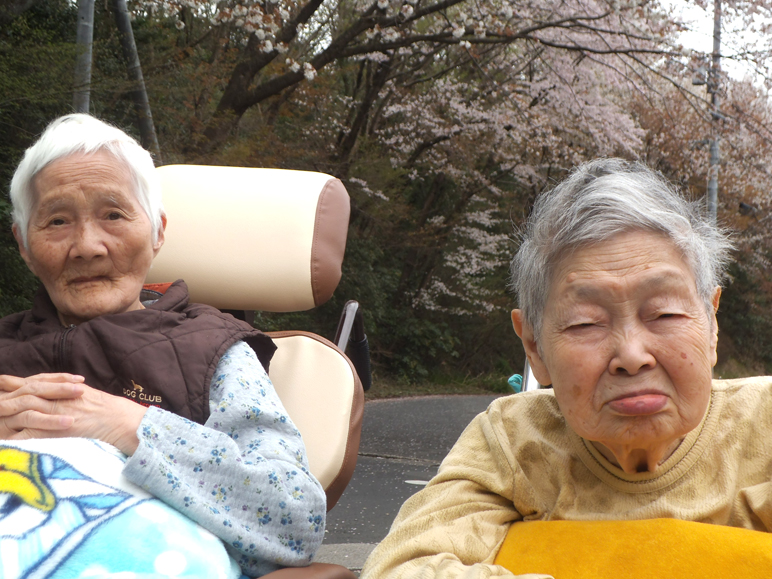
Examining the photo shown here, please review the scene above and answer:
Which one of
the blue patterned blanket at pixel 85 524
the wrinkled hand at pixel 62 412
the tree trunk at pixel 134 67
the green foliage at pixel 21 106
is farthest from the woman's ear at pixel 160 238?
the tree trunk at pixel 134 67

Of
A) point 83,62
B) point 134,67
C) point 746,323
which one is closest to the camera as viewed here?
point 83,62

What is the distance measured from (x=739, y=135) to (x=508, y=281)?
832 cm

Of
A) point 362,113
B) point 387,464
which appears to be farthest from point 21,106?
point 362,113

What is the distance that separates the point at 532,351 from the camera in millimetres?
1288

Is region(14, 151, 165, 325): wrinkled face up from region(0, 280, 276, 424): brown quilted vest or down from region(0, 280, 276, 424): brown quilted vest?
up

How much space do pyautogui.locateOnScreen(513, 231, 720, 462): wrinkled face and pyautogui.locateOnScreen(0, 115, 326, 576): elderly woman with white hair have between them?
0.56m

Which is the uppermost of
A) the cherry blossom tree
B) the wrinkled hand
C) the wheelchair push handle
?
the cherry blossom tree

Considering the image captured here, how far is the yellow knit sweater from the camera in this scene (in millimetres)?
1117

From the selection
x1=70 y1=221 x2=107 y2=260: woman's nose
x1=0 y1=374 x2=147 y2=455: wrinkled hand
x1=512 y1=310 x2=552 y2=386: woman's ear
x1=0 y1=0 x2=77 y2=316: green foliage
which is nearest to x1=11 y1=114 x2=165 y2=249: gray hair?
x1=70 y1=221 x2=107 y2=260: woman's nose

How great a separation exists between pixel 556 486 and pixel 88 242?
1.07 m

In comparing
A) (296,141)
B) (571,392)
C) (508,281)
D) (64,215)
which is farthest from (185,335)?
(296,141)

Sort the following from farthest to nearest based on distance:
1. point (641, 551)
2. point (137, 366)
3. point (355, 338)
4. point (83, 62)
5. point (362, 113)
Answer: point (362, 113), point (83, 62), point (355, 338), point (137, 366), point (641, 551)

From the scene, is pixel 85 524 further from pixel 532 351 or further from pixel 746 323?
pixel 746 323

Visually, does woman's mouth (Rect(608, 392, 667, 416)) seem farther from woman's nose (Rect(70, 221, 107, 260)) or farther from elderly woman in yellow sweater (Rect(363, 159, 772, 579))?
woman's nose (Rect(70, 221, 107, 260))
